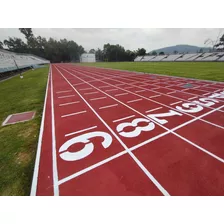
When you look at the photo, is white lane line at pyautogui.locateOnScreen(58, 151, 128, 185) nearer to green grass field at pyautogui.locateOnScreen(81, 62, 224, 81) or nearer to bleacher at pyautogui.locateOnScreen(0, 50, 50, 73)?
green grass field at pyautogui.locateOnScreen(81, 62, 224, 81)

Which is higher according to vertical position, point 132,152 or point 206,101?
point 132,152

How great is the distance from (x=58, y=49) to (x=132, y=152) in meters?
99.2

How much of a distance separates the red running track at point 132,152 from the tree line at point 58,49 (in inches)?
2936

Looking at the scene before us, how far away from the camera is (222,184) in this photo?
110 inches

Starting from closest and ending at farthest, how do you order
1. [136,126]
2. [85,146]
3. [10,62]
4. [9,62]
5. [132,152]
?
[132,152] → [85,146] → [136,126] → [9,62] → [10,62]

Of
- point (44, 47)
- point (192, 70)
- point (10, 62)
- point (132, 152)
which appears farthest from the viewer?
point (44, 47)


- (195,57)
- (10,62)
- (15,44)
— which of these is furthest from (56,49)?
(195,57)

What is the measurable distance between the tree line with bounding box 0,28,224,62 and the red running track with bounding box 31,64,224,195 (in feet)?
245

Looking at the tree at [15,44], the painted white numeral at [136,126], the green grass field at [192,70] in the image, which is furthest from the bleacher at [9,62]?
the tree at [15,44]

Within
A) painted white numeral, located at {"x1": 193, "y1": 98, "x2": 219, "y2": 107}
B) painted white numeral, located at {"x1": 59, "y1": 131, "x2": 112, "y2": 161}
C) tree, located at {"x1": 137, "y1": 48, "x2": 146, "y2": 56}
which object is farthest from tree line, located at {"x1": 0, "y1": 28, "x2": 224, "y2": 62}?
painted white numeral, located at {"x1": 59, "y1": 131, "x2": 112, "y2": 161}

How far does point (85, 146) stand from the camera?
4.06 m

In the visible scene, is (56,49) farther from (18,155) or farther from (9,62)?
(18,155)

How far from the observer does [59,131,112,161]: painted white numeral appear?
3.71 meters

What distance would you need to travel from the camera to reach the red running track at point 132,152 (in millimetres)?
2854
